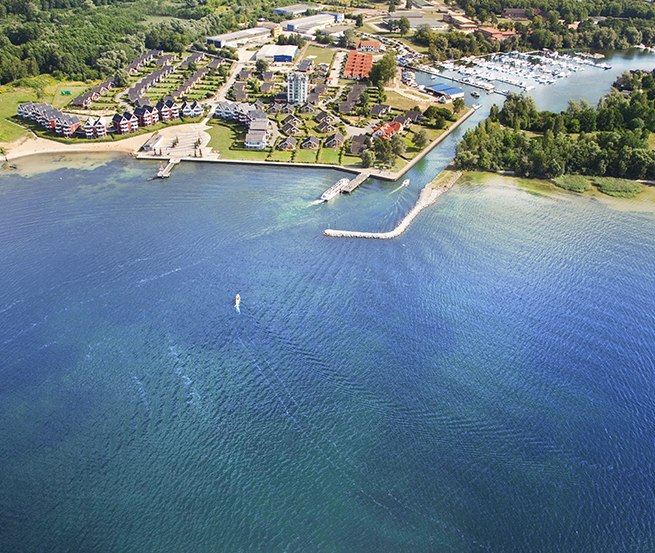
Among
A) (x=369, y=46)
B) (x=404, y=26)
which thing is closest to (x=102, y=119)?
(x=369, y=46)

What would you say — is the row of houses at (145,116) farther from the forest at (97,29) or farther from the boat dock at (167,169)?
the forest at (97,29)

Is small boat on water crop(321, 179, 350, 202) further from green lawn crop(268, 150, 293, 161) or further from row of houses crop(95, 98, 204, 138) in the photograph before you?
row of houses crop(95, 98, 204, 138)

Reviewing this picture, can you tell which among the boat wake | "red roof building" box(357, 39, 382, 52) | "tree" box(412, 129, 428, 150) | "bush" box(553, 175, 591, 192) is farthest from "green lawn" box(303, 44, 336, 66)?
"bush" box(553, 175, 591, 192)

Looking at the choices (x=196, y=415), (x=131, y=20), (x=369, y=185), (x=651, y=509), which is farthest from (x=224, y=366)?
(x=131, y=20)

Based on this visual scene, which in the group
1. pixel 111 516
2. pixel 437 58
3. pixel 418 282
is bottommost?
pixel 111 516

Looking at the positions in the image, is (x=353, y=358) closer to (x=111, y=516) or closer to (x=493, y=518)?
(x=493, y=518)

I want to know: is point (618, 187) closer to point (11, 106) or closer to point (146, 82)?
point (146, 82)
